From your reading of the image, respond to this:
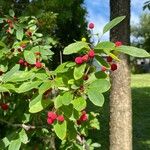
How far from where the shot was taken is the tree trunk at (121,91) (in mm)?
5047

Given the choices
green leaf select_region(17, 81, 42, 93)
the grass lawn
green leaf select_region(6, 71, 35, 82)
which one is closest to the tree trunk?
green leaf select_region(6, 71, 35, 82)

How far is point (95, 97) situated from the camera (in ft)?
8.25

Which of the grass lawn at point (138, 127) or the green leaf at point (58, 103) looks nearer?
the green leaf at point (58, 103)

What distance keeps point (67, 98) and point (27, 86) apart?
0.31 m

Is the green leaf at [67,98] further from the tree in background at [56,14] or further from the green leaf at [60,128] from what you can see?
the tree in background at [56,14]

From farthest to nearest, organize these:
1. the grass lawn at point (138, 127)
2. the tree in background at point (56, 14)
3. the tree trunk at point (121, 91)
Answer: the grass lawn at point (138, 127), the tree in background at point (56, 14), the tree trunk at point (121, 91)

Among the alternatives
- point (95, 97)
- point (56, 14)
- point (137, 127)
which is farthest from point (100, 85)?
point (137, 127)

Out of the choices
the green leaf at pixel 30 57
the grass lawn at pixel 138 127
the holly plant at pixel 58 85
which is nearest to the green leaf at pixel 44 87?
the holly plant at pixel 58 85

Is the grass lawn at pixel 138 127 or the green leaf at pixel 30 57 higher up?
the green leaf at pixel 30 57

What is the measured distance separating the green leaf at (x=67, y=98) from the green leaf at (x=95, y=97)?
0.10 m

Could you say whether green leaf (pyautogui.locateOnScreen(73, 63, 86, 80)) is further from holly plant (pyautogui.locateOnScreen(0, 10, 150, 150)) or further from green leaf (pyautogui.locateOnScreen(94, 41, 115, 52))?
green leaf (pyautogui.locateOnScreen(94, 41, 115, 52))

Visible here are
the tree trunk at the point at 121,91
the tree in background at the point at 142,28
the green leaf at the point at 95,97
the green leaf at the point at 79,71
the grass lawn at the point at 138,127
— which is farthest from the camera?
the tree in background at the point at 142,28

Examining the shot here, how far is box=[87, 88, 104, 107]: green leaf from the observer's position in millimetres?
2490

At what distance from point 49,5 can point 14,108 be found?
4.27m
